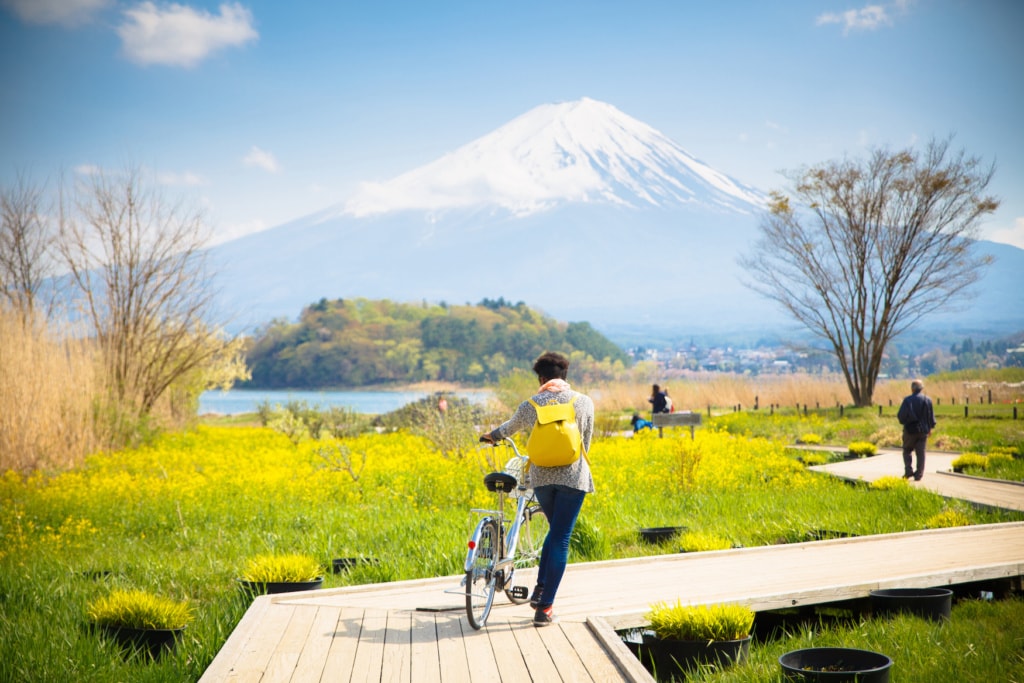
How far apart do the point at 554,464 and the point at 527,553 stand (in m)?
1.15

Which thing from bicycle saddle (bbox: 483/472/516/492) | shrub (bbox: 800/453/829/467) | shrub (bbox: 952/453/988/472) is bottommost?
shrub (bbox: 800/453/829/467)

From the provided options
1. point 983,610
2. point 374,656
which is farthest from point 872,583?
point 374,656

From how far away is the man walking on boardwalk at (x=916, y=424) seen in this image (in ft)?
40.4

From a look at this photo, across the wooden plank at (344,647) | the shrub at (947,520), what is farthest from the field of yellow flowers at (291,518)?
the wooden plank at (344,647)

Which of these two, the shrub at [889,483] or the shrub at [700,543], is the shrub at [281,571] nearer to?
the shrub at [700,543]

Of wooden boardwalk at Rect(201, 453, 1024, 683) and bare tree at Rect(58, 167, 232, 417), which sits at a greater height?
bare tree at Rect(58, 167, 232, 417)

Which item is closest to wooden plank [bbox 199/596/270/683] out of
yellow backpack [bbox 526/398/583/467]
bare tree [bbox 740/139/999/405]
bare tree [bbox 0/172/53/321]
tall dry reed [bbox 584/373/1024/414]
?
yellow backpack [bbox 526/398/583/467]

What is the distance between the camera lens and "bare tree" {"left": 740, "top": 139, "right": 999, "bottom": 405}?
2872 cm

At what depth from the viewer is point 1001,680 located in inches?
194

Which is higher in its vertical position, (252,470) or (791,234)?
(791,234)

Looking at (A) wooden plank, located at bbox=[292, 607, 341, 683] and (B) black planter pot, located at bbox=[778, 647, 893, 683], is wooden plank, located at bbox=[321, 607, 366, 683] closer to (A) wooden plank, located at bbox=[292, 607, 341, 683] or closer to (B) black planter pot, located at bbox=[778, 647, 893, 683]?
(A) wooden plank, located at bbox=[292, 607, 341, 683]

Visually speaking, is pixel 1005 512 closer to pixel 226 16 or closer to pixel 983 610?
pixel 983 610

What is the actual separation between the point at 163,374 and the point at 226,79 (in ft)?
462

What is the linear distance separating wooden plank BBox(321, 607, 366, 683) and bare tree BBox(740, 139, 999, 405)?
1026 inches
